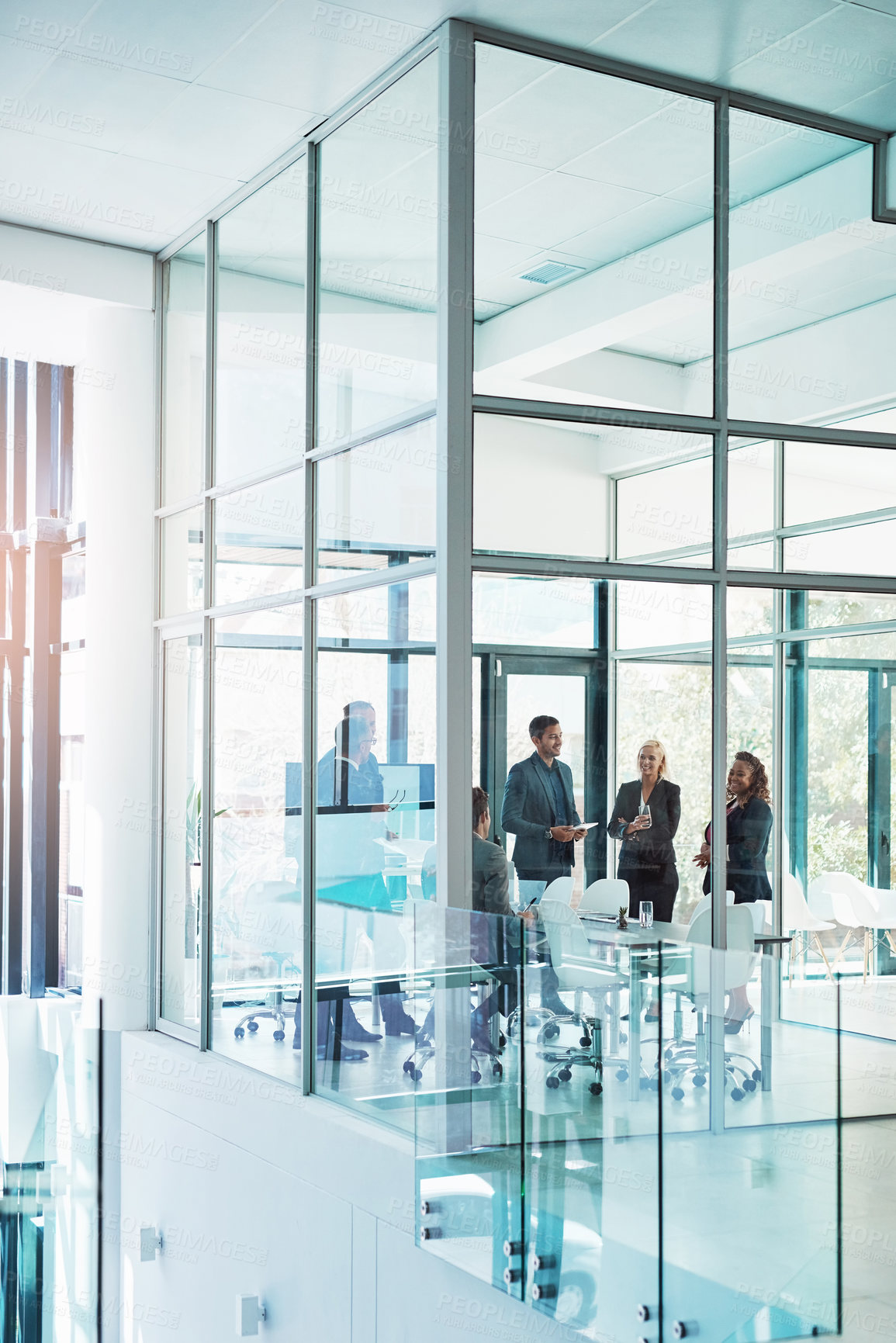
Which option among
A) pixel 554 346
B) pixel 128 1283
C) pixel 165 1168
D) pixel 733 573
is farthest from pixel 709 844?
pixel 128 1283

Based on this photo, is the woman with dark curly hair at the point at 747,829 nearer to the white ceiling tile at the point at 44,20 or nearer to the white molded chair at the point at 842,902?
the white molded chair at the point at 842,902

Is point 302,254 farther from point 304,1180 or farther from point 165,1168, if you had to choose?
point 165,1168

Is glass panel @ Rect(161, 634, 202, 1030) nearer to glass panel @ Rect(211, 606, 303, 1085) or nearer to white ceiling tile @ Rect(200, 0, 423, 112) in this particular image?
glass panel @ Rect(211, 606, 303, 1085)

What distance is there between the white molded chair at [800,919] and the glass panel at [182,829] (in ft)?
10.6

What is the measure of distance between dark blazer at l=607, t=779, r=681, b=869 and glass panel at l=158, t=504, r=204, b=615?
3.10 m

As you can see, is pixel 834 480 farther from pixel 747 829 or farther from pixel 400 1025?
pixel 400 1025

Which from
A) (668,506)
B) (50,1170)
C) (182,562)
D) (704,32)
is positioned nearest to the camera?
(704,32)

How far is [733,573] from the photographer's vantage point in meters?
5.79

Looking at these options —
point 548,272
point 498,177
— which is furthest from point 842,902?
point 498,177

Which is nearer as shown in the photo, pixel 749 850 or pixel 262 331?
pixel 749 850

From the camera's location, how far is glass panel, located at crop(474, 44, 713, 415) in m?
5.46

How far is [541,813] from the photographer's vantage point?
212 inches

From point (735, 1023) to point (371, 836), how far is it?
244cm

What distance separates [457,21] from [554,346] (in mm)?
1290
